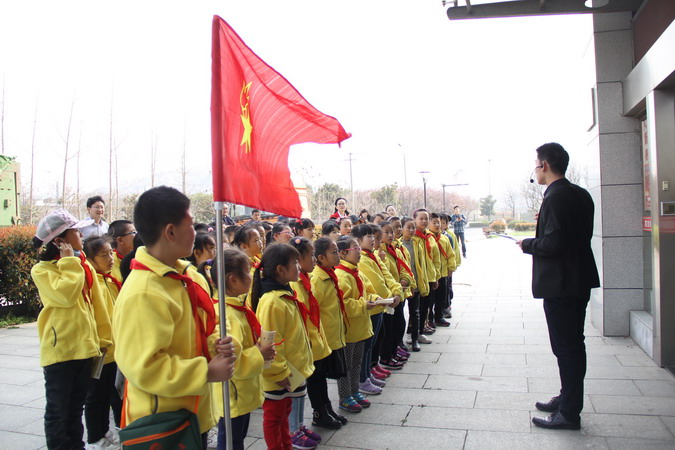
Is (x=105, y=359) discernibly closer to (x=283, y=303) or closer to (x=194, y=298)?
(x=283, y=303)

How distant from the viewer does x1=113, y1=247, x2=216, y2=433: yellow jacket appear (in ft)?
6.15

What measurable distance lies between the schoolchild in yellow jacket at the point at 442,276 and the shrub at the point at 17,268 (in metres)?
6.27

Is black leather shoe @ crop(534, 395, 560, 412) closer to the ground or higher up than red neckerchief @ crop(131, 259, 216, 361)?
closer to the ground

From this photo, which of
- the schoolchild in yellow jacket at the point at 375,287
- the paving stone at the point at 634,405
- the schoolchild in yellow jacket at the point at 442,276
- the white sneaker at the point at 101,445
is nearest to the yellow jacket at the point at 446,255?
the schoolchild in yellow jacket at the point at 442,276

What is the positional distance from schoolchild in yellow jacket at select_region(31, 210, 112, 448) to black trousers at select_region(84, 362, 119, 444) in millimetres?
250

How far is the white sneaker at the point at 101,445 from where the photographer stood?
3609 millimetres

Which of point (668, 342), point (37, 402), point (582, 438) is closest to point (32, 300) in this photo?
point (37, 402)

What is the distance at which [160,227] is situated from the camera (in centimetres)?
206

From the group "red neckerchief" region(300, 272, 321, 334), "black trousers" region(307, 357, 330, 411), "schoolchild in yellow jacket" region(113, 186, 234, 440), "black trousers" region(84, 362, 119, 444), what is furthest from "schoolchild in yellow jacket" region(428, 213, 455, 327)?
"schoolchild in yellow jacket" region(113, 186, 234, 440)

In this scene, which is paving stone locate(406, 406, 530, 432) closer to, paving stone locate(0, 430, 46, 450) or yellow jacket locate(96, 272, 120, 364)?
yellow jacket locate(96, 272, 120, 364)

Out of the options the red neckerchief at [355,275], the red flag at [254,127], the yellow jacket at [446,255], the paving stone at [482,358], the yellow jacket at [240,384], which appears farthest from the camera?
the yellow jacket at [446,255]

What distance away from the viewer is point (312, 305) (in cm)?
372

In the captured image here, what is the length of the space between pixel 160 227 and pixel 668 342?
16.9ft

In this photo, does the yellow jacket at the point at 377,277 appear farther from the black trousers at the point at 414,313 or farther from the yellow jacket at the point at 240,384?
the yellow jacket at the point at 240,384
